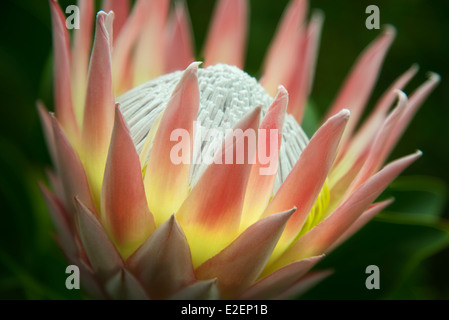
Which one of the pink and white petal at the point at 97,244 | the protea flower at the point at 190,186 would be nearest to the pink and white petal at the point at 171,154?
the protea flower at the point at 190,186

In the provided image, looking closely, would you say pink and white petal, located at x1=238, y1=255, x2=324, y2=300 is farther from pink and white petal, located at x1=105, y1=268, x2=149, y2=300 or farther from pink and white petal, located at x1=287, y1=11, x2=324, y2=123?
pink and white petal, located at x1=287, y1=11, x2=324, y2=123

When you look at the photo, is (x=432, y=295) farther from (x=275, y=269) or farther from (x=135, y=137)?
(x=135, y=137)

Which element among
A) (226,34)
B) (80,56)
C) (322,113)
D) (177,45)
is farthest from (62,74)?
(322,113)

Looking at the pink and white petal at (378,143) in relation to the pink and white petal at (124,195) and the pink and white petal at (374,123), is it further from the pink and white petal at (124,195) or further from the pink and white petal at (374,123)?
the pink and white petal at (124,195)

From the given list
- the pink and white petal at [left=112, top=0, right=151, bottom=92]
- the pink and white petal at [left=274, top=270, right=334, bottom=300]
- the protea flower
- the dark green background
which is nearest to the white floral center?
the protea flower

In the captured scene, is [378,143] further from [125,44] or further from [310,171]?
[125,44]
